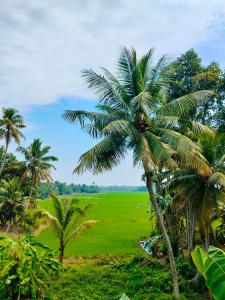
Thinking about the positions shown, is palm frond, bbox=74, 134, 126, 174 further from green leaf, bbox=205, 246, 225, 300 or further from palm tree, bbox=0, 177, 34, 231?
palm tree, bbox=0, 177, 34, 231

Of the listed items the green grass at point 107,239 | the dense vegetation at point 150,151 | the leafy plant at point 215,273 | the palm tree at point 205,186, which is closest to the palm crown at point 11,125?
the green grass at point 107,239

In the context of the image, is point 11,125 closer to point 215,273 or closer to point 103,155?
point 103,155

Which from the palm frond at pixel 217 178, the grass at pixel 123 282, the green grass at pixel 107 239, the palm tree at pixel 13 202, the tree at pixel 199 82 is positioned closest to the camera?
the palm frond at pixel 217 178

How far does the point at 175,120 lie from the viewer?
37.5ft

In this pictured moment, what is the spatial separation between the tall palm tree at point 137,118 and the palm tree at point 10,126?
603 inches

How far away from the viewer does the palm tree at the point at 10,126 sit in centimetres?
2622

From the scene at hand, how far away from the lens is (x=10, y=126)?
26266 mm

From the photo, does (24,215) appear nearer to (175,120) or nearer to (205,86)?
(205,86)

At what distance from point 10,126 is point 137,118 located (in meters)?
16.8

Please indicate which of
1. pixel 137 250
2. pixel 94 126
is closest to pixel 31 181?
pixel 137 250

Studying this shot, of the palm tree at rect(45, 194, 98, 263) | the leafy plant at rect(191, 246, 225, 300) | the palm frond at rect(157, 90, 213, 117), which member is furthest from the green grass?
the leafy plant at rect(191, 246, 225, 300)

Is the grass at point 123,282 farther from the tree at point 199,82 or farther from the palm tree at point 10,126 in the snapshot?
the palm tree at point 10,126

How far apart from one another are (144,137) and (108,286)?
5305mm

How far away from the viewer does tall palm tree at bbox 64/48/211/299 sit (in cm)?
1104
